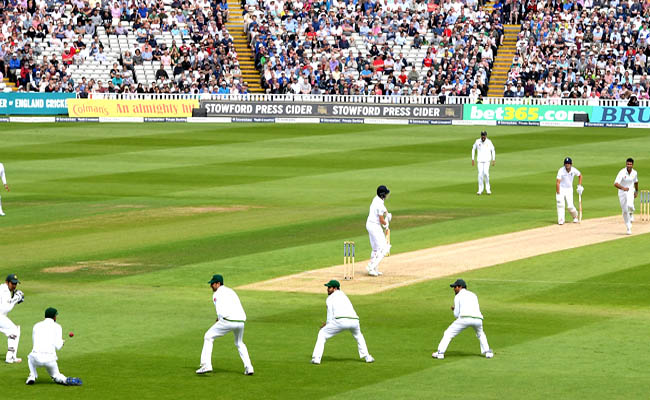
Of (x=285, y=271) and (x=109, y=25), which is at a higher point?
(x=109, y=25)

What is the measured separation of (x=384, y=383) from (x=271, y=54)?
58833 mm

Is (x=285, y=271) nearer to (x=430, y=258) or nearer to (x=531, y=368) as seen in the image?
(x=430, y=258)

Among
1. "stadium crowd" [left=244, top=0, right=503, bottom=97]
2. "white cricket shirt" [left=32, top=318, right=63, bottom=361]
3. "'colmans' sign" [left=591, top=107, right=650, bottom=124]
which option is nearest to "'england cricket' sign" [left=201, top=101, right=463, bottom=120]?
"stadium crowd" [left=244, top=0, right=503, bottom=97]

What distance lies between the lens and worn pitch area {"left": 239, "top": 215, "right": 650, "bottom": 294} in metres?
26.4

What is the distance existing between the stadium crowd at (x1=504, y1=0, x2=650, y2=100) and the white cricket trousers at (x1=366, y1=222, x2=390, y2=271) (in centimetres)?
4026

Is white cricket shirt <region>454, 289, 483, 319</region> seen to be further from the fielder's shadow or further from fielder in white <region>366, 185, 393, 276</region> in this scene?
fielder in white <region>366, 185, 393, 276</region>

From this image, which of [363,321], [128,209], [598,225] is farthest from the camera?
[128,209]

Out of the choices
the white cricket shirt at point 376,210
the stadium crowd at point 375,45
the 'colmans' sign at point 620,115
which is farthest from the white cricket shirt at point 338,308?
the stadium crowd at point 375,45

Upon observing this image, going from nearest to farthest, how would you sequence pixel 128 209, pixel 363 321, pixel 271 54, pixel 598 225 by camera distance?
Result: pixel 363 321
pixel 598 225
pixel 128 209
pixel 271 54

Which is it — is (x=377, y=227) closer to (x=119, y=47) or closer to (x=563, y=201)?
(x=563, y=201)

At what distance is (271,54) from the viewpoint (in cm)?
7531

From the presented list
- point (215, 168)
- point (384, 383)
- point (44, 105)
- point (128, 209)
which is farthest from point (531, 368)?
point (44, 105)

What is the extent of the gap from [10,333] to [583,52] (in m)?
54.6

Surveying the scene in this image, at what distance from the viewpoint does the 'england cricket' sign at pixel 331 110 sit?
6631 cm
